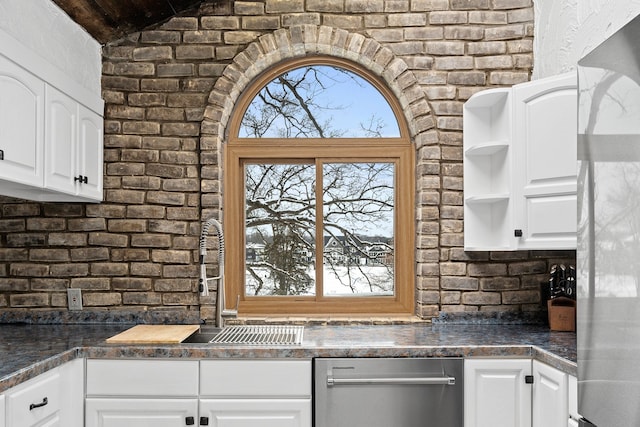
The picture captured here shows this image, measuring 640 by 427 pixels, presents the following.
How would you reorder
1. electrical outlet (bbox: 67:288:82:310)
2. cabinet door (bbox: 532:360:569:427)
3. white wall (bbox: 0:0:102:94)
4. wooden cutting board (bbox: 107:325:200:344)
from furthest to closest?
electrical outlet (bbox: 67:288:82:310), wooden cutting board (bbox: 107:325:200:344), white wall (bbox: 0:0:102:94), cabinet door (bbox: 532:360:569:427)

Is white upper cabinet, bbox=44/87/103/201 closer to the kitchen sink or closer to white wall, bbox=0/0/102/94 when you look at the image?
white wall, bbox=0/0/102/94

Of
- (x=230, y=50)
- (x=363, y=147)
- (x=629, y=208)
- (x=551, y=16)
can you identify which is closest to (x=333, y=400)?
(x=363, y=147)

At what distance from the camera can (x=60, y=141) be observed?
2.61 m

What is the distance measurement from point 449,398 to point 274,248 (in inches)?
50.5

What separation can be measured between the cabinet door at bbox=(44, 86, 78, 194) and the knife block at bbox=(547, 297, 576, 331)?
7.79ft

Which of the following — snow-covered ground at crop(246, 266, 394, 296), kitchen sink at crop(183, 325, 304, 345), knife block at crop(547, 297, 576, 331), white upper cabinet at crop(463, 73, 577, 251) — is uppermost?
white upper cabinet at crop(463, 73, 577, 251)

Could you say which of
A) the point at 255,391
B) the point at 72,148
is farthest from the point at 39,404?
the point at 72,148

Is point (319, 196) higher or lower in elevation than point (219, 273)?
higher

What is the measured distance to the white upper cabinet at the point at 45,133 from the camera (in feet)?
7.22

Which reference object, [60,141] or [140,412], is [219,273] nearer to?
[140,412]

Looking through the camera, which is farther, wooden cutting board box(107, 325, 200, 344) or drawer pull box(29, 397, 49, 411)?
wooden cutting board box(107, 325, 200, 344)

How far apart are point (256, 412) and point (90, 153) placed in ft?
5.00

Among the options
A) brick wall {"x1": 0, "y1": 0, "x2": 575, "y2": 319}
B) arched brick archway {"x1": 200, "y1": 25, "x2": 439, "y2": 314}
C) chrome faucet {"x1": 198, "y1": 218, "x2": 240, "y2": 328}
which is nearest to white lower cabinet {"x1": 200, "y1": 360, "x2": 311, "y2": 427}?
chrome faucet {"x1": 198, "y1": 218, "x2": 240, "y2": 328}

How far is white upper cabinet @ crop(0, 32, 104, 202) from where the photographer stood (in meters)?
2.20
